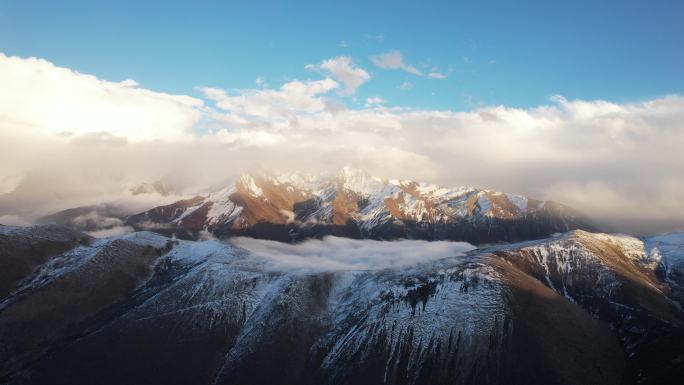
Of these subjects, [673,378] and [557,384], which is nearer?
[673,378]

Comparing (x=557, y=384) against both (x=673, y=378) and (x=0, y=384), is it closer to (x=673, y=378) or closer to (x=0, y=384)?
(x=673, y=378)

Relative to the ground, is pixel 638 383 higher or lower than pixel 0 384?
higher

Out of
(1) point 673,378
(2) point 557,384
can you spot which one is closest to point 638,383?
(1) point 673,378

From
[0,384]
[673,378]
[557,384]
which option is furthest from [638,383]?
[0,384]

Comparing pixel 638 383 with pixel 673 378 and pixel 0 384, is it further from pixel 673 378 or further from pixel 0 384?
pixel 0 384

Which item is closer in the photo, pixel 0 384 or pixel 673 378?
pixel 673 378

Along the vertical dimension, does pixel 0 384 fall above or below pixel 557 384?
below

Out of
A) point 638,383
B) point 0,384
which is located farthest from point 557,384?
point 0,384
